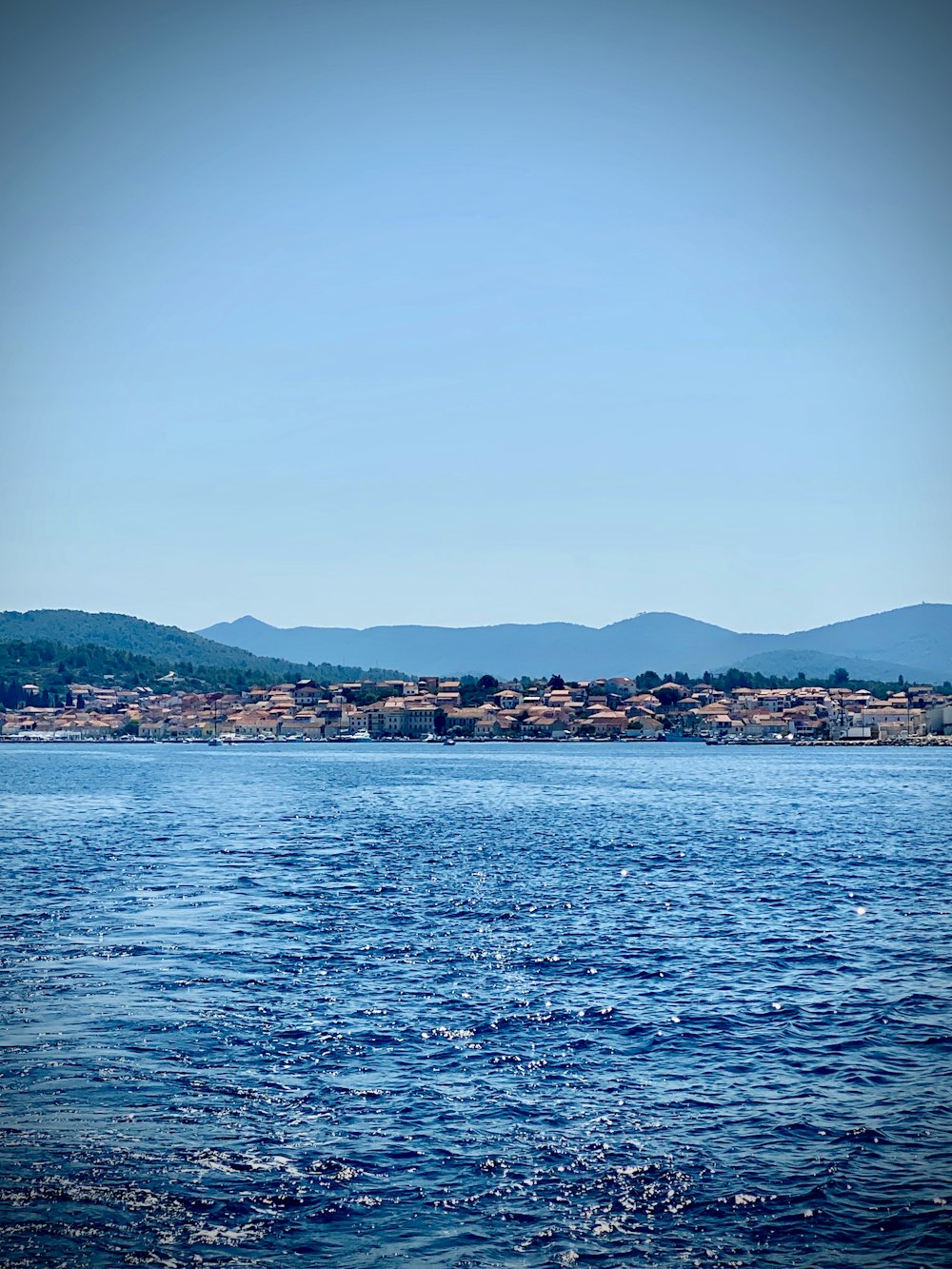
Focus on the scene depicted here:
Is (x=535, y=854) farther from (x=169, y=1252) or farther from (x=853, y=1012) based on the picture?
(x=169, y=1252)

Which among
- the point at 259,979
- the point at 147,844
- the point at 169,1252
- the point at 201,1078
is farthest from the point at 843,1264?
the point at 147,844

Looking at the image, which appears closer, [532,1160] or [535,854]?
[532,1160]

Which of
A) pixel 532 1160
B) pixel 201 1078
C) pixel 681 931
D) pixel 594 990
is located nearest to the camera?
pixel 532 1160

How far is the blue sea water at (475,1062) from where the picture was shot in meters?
11.7

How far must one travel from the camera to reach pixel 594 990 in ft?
69.4

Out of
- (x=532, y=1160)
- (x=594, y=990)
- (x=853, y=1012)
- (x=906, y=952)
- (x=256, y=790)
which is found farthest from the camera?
(x=256, y=790)

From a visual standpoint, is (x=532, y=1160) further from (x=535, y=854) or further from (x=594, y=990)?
(x=535, y=854)

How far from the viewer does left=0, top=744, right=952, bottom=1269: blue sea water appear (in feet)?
38.4

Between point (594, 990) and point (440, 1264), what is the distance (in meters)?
10.6

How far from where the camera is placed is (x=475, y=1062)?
1675cm

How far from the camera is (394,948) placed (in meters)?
24.9

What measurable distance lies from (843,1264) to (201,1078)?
909 cm

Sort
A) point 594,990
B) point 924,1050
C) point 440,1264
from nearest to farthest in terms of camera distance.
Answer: point 440,1264 → point 924,1050 → point 594,990

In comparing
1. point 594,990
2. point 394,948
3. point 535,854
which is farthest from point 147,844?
point 594,990
